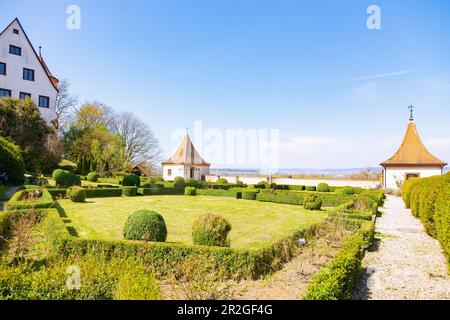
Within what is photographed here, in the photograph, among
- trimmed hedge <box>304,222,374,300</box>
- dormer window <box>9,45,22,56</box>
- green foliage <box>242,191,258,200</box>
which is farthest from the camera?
dormer window <box>9,45,22,56</box>

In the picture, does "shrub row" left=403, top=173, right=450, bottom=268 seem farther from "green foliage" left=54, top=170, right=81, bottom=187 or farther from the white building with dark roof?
the white building with dark roof

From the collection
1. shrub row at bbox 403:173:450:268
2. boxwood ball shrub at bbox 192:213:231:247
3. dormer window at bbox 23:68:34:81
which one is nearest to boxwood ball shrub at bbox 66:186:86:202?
boxwood ball shrub at bbox 192:213:231:247

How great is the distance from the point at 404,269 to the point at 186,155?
35.5 metres

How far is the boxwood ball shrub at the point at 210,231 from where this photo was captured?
8.19 m

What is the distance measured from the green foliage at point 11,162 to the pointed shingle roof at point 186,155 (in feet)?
69.7

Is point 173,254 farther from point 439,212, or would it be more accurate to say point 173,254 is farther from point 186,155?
point 186,155

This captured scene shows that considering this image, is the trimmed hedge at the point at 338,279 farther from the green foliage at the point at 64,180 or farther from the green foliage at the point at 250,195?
the green foliage at the point at 64,180

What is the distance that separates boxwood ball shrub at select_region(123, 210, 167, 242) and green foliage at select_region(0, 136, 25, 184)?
17.1 meters

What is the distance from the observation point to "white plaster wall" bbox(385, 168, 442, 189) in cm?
2789

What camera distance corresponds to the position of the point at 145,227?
→ 8398 millimetres

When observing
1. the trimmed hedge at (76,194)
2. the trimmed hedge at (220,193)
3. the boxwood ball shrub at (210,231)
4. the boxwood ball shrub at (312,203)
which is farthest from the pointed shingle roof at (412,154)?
the trimmed hedge at (76,194)
